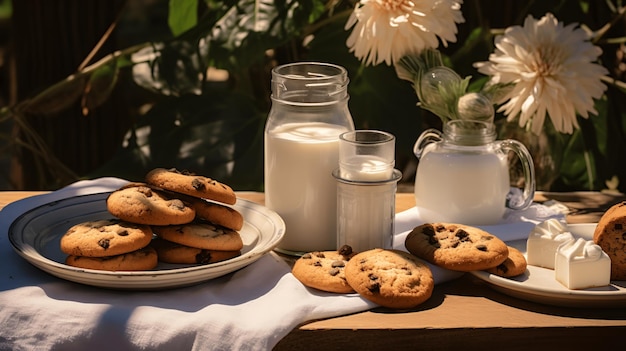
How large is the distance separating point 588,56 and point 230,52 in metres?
0.90

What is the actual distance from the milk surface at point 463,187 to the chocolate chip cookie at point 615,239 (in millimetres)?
212

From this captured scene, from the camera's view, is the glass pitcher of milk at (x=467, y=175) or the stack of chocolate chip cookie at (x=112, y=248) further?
the glass pitcher of milk at (x=467, y=175)

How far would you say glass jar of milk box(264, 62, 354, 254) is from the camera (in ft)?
4.81

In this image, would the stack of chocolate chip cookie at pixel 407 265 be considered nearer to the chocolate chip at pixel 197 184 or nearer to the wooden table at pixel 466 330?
the wooden table at pixel 466 330

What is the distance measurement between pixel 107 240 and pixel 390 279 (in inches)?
14.7

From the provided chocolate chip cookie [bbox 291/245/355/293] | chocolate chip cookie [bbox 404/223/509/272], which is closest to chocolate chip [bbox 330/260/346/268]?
chocolate chip cookie [bbox 291/245/355/293]

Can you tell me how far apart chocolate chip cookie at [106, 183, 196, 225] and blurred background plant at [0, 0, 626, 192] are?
89 centimetres

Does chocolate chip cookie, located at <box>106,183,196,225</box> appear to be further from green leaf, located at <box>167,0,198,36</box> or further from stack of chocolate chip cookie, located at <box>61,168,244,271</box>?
green leaf, located at <box>167,0,198,36</box>

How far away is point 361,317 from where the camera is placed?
1.26m

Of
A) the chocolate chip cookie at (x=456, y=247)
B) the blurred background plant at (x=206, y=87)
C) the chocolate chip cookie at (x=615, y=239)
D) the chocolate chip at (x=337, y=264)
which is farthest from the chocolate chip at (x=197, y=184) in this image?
the blurred background plant at (x=206, y=87)

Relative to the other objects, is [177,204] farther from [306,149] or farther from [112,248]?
[306,149]

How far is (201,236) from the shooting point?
1.32 metres

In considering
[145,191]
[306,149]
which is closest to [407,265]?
[306,149]

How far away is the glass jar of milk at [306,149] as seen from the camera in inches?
57.7
